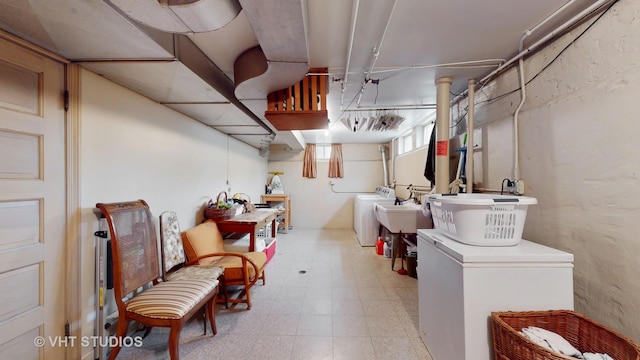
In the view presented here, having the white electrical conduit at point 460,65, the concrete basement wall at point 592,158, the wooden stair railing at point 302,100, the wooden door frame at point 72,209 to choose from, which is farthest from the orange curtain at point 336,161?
the wooden door frame at point 72,209

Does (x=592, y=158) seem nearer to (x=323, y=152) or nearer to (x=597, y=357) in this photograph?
(x=597, y=357)

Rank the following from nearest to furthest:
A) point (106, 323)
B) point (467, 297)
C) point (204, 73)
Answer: point (467, 297)
point (106, 323)
point (204, 73)

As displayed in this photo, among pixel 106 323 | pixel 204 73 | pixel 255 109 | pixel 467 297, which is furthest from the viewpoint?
pixel 255 109

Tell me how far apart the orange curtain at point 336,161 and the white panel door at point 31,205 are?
5.02m

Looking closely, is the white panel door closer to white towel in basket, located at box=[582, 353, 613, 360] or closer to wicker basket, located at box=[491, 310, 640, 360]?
wicker basket, located at box=[491, 310, 640, 360]

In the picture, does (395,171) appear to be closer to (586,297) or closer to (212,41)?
(586,297)

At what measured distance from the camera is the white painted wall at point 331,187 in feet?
20.1

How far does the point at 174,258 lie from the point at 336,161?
449 centimetres

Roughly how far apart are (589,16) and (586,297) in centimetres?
171

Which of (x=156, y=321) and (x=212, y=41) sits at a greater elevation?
(x=212, y=41)

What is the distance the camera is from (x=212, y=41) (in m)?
1.68

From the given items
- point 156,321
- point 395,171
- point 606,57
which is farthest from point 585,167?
point 395,171

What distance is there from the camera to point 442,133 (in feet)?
7.98

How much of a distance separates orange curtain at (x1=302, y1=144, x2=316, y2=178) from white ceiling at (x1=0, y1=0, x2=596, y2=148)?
3.67m
